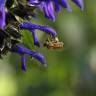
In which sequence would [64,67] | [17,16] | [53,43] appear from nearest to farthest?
[17,16] < [53,43] < [64,67]

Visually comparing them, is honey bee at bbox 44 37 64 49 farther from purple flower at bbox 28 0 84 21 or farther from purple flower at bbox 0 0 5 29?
purple flower at bbox 0 0 5 29

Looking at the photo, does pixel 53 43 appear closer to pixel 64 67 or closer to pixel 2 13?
pixel 2 13

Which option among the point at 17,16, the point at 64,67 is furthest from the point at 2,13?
the point at 64,67

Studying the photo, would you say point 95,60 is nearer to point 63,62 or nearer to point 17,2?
point 63,62

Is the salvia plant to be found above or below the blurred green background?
above

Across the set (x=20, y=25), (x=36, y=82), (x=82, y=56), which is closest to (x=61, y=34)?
(x=82, y=56)

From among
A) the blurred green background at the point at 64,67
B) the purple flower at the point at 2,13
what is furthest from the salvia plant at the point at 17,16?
the blurred green background at the point at 64,67

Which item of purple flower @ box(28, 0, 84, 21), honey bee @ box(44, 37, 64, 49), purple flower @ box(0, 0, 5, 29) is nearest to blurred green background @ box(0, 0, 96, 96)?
honey bee @ box(44, 37, 64, 49)
